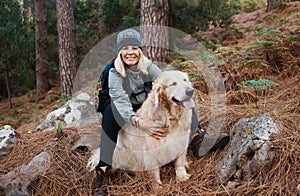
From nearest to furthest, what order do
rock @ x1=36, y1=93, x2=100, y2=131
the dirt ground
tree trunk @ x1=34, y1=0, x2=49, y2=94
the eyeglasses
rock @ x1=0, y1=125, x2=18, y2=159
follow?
the dirt ground → the eyeglasses → rock @ x1=0, y1=125, x2=18, y2=159 → rock @ x1=36, y1=93, x2=100, y2=131 → tree trunk @ x1=34, y1=0, x2=49, y2=94

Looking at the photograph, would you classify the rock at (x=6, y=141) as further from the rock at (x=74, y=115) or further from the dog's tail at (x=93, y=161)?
the dog's tail at (x=93, y=161)

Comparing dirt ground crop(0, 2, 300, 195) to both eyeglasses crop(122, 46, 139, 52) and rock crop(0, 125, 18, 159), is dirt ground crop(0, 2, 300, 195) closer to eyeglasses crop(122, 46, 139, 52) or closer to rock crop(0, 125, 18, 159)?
rock crop(0, 125, 18, 159)

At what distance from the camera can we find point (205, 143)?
279 centimetres

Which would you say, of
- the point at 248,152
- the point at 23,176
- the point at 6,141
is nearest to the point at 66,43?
the point at 6,141

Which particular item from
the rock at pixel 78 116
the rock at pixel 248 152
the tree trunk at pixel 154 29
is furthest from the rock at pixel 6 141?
the tree trunk at pixel 154 29

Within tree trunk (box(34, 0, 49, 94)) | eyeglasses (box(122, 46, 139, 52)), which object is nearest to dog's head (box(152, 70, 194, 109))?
eyeglasses (box(122, 46, 139, 52))

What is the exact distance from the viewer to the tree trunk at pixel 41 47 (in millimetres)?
9727

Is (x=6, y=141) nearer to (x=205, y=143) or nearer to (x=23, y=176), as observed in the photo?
(x=23, y=176)

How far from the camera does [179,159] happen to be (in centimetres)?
263

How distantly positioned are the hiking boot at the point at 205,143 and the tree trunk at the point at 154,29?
2826 millimetres

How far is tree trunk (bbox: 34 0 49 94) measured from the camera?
9727mm

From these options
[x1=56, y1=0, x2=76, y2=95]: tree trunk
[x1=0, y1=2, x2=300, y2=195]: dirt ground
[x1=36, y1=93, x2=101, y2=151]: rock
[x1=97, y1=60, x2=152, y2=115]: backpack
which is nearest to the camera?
[x1=0, y1=2, x2=300, y2=195]: dirt ground

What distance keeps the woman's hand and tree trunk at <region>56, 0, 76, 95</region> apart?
586 cm

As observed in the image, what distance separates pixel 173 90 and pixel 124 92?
0.50 m
